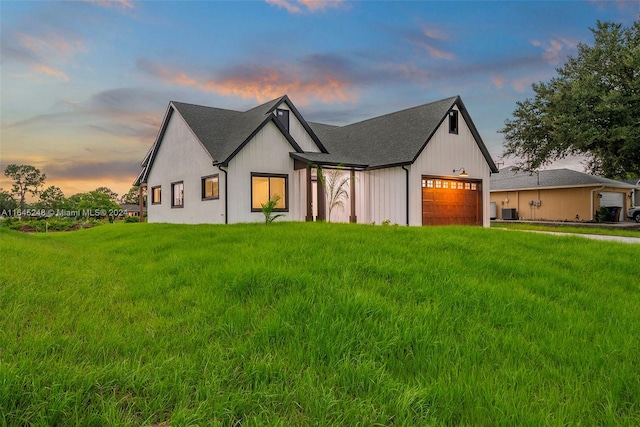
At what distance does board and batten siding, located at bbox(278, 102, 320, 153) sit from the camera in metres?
16.3

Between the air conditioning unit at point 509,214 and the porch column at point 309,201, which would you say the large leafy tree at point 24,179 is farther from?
the air conditioning unit at point 509,214

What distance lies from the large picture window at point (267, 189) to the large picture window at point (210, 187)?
1.46 m

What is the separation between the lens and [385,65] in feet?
56.5

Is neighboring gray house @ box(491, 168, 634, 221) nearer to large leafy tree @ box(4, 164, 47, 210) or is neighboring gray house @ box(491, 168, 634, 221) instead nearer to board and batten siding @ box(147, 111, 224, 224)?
board and batten siding @ box(147, 111, 224, 224)

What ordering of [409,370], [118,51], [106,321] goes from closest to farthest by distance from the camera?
1. [409,370]
2. [106,321]
3. [118,51]

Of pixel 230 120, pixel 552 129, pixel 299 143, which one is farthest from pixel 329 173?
pixel 552 129

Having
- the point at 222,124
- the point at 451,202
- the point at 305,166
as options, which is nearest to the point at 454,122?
the point at 451,202

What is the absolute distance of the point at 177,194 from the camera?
58.5 feet

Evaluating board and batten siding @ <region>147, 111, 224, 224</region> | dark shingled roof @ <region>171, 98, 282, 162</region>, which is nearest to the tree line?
board and batten siding @ <region>147, 111, 224, 224</region>

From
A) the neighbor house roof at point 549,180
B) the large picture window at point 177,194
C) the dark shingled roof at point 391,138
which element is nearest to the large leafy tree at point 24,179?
the large picture window at point 177,194

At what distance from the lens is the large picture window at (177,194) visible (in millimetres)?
17325

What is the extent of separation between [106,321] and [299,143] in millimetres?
13644

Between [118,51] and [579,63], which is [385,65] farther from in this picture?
[579,63]

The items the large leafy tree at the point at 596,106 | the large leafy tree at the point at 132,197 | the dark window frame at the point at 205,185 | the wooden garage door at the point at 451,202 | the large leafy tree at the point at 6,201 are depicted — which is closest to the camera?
the dark window frame at the point at 205,185
